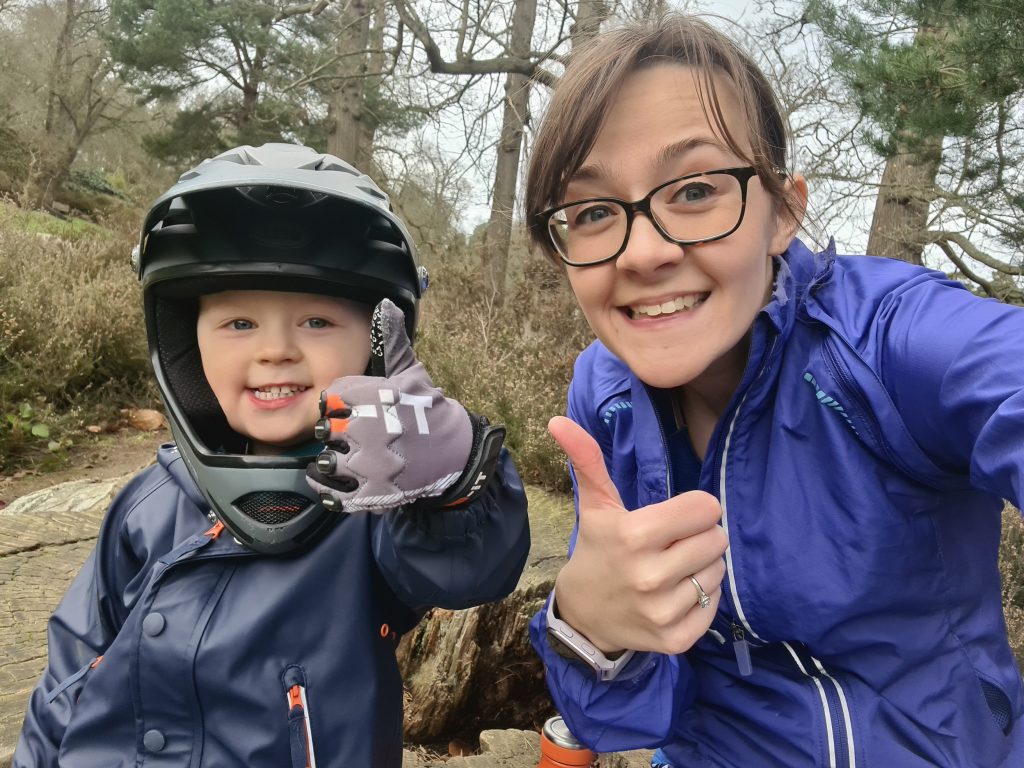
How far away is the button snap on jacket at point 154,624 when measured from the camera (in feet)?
3.85

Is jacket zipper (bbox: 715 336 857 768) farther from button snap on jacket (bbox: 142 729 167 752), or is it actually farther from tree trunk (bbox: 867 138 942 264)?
tree trunk (bbox: 867 138 942 264)

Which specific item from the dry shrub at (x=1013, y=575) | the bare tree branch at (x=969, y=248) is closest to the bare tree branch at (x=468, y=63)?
the bare tree branch at (x=969, y=248)

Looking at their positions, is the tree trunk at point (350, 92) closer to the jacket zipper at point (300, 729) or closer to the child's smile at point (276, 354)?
the child's smile at point (276, 354)

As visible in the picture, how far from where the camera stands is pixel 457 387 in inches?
169

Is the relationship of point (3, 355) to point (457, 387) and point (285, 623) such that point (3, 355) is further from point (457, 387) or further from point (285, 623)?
point (285, 623)

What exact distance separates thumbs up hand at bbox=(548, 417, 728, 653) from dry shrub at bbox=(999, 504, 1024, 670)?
225 centimetres

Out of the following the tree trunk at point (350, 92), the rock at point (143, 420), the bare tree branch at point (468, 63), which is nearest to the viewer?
the rock at point (143, 420)

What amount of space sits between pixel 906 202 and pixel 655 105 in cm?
552

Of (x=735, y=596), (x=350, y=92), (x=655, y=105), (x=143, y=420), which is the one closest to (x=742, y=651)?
(x=735, y=596)

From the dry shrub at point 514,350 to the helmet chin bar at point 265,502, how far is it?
157 centimetres

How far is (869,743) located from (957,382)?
0.61m

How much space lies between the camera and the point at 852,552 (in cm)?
104

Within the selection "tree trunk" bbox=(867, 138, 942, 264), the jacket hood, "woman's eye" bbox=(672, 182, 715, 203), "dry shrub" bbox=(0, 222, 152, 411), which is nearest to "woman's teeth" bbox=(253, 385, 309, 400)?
the jacket hood

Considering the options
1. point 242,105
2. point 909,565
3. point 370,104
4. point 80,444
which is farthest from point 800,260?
point 242,105
